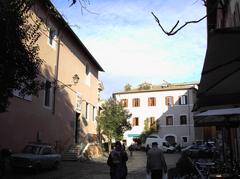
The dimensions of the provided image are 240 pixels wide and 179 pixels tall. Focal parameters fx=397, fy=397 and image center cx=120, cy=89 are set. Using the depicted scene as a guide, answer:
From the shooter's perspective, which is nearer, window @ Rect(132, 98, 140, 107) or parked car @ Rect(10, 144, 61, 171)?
parked car @ Rect(10, 144, 61, 171)

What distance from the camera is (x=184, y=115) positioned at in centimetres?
6316

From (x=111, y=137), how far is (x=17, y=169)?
76.9ft

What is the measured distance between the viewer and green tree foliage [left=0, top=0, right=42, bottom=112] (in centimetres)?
1202

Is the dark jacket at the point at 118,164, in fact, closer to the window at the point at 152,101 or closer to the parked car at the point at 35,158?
the parked car at the point at 35,158

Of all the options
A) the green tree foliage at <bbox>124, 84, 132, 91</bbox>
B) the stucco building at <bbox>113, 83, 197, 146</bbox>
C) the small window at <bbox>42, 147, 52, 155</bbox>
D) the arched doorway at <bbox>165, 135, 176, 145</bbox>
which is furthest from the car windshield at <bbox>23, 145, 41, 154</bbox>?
the green tree foliage at <bbox>124, 84, 132, 91</bbox>

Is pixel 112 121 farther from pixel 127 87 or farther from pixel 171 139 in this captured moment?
pixel 127 87

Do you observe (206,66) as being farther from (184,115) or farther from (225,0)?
(184,115)

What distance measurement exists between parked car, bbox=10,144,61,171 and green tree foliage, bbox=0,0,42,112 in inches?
258

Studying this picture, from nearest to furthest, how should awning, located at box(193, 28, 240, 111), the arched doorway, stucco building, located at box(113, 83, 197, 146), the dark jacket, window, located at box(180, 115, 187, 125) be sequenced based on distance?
awning, located at box(193, 28, 240, 111) → the dark jacket → window, located at box(180, 115, 187, 125) → stucco building, located at box(113, 83, 197, 146) → the arched doorway

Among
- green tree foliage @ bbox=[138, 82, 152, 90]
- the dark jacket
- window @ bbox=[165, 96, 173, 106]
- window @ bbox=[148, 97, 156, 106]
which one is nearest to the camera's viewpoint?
the dark jacket

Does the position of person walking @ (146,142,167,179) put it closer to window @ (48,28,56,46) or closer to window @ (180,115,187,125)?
window @ (48,28,56,46)

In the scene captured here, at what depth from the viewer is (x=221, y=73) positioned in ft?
16.2

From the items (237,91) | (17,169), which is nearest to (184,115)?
(17,169)

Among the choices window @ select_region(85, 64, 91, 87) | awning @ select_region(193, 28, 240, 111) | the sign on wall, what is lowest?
awning @ select_region(193, 28, 240, 111)
